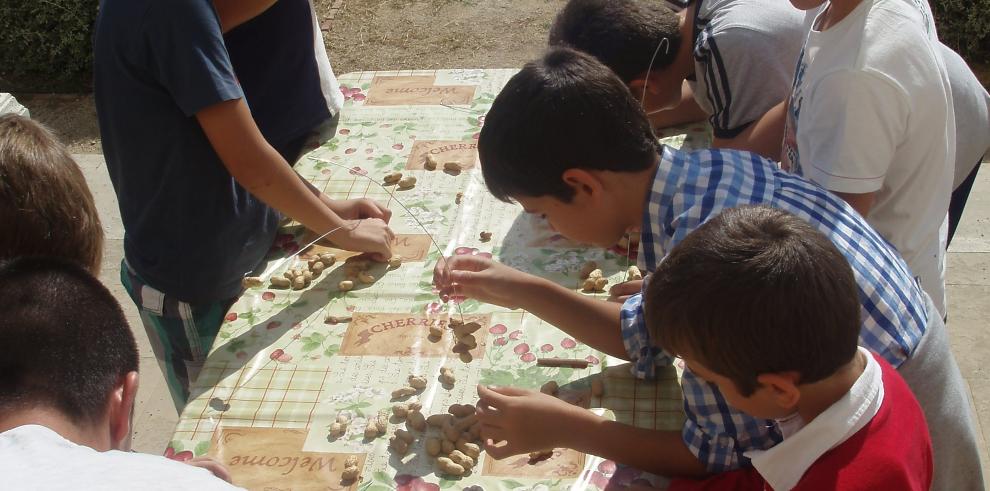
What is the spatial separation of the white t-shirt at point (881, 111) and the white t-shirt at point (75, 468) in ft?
4.48

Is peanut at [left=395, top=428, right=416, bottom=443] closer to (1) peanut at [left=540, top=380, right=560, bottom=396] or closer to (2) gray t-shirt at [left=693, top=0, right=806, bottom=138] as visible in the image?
(1) peanut at [left=540, top=380, right=560, bottom=396]

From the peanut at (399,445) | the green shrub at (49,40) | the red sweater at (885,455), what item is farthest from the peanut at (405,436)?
the green shrub at (49,40)

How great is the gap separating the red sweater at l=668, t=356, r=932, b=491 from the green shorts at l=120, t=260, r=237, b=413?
1.42m

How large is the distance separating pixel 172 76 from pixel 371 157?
0.81 meters

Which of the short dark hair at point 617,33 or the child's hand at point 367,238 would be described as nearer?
the child's hand at point 367,238

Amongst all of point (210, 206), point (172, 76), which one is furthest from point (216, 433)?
point (172, 76)

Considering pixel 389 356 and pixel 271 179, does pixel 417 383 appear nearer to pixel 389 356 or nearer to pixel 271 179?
pixel 389 356

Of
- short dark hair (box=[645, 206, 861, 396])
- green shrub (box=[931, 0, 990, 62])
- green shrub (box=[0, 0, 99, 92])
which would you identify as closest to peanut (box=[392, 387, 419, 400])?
short dark hair (box=[645, 206, 861, 396])

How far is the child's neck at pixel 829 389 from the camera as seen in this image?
4.40ft

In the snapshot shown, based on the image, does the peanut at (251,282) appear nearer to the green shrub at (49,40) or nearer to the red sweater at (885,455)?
the red sweater at (885,455)

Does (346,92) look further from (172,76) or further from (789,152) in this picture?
(789,152)

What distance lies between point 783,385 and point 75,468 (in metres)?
0.93

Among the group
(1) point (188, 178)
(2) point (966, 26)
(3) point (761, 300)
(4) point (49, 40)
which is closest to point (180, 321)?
(1) point (188, 178)

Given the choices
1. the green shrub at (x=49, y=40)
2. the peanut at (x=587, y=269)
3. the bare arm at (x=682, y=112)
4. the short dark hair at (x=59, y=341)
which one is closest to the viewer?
the short dark hair at (x=59, y=341)
